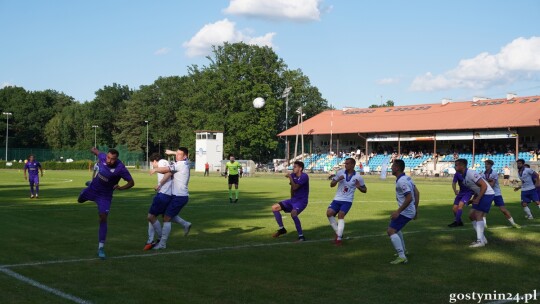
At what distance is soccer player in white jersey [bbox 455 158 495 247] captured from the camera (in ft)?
41.7

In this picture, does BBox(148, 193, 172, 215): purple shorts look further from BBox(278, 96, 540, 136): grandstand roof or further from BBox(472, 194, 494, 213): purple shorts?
BBox(278, 96, 540, 136): grandstand roof

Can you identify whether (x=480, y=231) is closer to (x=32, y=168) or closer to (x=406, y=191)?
(x=406, y=191)

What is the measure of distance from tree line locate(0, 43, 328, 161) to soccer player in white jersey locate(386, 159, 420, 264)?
76.5 metres

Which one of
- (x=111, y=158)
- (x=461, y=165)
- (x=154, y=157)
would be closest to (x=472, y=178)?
(x=461, y=165)

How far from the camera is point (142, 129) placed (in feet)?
392

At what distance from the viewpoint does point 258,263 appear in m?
10.7

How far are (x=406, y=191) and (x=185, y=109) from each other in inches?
3623

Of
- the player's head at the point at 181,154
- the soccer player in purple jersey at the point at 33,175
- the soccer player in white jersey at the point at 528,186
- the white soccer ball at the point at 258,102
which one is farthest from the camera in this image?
the white soccer ball at the point at 258,102

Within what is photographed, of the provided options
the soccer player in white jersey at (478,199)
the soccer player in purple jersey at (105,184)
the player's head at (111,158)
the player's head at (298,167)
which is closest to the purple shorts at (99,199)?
the soccer player in purple jersey at (105,184)

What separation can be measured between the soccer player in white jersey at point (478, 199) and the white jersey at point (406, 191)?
2.53 meters

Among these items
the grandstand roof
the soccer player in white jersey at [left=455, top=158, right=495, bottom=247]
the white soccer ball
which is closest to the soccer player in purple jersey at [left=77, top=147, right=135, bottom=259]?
the soccer player in white jersey at [left=455, top=158, right=495, bottom=247]

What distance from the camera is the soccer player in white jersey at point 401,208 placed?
1057 centimetres

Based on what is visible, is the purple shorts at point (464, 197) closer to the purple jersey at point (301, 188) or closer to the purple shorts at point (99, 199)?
the purple jersey at point (301, 188)

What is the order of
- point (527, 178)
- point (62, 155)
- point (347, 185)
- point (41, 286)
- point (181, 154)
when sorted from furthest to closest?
1. point (62, 155)
2. point (527, 178)
3. point (347, 185)
4. point (181, 154)
5. point (41, 286)
